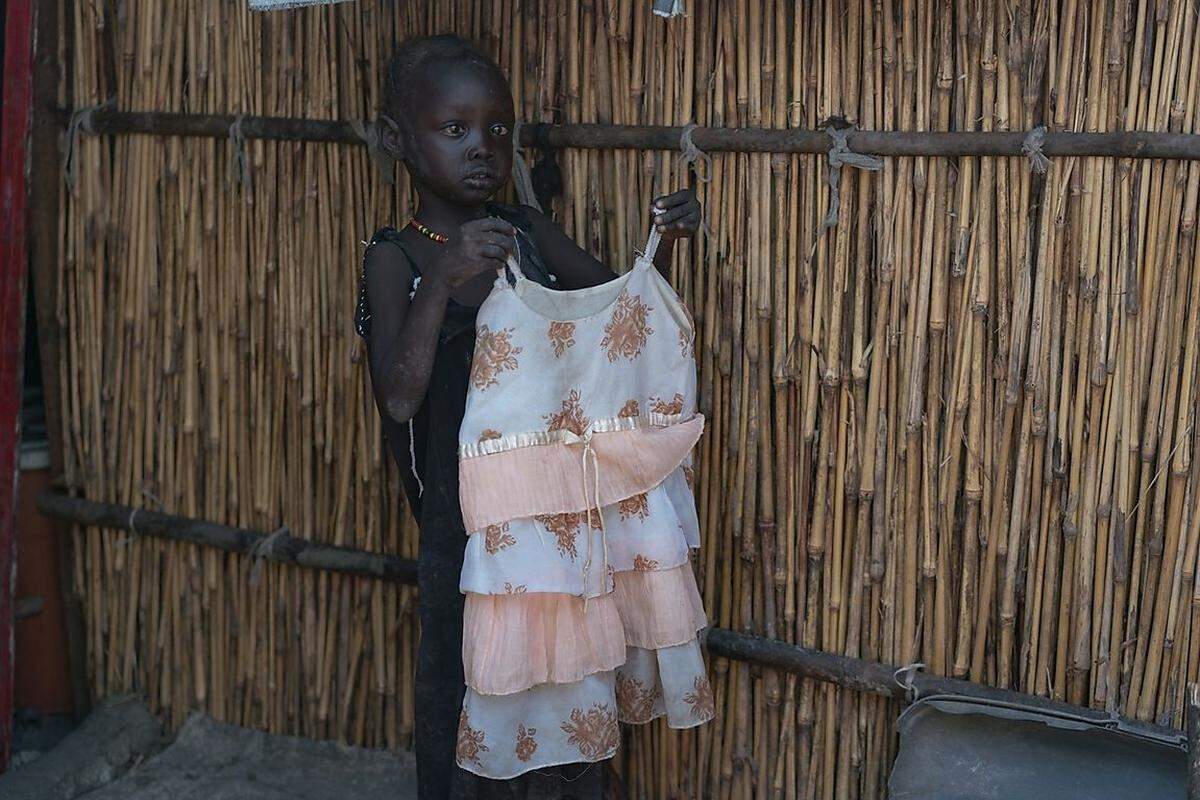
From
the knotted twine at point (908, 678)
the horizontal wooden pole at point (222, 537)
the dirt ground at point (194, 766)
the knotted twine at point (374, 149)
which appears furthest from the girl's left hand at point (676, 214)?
the dirt ground at point (194, 766)

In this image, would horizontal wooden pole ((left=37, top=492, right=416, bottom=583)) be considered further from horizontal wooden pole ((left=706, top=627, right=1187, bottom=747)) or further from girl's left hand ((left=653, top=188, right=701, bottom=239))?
girl's left hand ((left=653, top=188, right=701, bottom=239))

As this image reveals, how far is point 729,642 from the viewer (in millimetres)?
2535

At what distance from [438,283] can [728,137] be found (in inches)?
24.0

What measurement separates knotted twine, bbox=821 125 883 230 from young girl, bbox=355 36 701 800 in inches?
9.9

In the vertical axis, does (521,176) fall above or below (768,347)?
above

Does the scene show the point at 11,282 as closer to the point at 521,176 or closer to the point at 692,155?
the point at 521,176

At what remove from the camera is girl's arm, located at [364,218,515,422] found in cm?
203

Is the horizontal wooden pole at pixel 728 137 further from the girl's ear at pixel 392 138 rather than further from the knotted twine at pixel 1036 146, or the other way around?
the girl's ear at pixel 392 138

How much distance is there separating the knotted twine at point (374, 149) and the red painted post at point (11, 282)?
725 millimetres

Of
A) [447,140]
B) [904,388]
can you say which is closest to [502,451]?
[447,140]

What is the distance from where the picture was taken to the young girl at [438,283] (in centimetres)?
213

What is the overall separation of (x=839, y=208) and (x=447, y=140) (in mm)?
642

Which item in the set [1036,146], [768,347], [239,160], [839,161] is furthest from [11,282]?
[1036,146]

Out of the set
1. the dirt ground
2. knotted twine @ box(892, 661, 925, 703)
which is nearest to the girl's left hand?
knotted twine @ box(892, 661, 925, 703)
